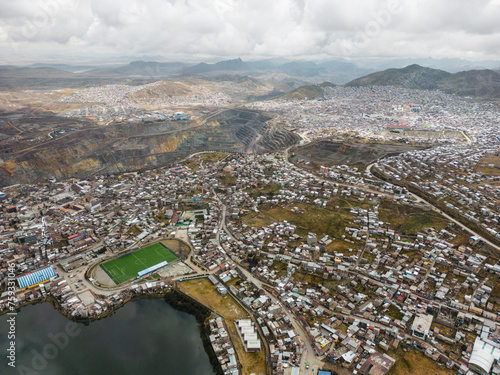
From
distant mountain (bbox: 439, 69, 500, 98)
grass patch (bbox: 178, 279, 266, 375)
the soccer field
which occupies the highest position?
distant mountain (bbox: 439, 69, 500, 98)

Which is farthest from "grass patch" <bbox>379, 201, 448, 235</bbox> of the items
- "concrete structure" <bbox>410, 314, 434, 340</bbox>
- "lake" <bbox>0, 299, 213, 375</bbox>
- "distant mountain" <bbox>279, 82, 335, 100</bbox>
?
"distant mountain" <bbox>279, 82, 335, 100</bbox>

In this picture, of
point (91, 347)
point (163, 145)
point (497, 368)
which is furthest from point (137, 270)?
point (163, 145)

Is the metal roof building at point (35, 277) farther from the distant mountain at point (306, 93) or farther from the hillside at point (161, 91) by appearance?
the distant mountain at point (306, 93)

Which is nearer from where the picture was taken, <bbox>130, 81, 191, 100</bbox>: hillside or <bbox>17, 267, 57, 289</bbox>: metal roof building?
<bbox>17, 267, 57, 289</bbox>: metal roof building

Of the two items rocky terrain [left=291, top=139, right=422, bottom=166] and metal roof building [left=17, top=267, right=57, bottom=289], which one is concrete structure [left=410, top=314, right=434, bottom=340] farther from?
rocky terrain [left=291, top=139, right=422, bottom=166]

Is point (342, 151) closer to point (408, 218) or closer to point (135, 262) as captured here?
point (408, 218)

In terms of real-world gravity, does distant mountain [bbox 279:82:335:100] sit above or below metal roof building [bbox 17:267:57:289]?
above

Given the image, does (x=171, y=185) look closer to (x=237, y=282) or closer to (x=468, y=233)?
(x=237, y=282)
